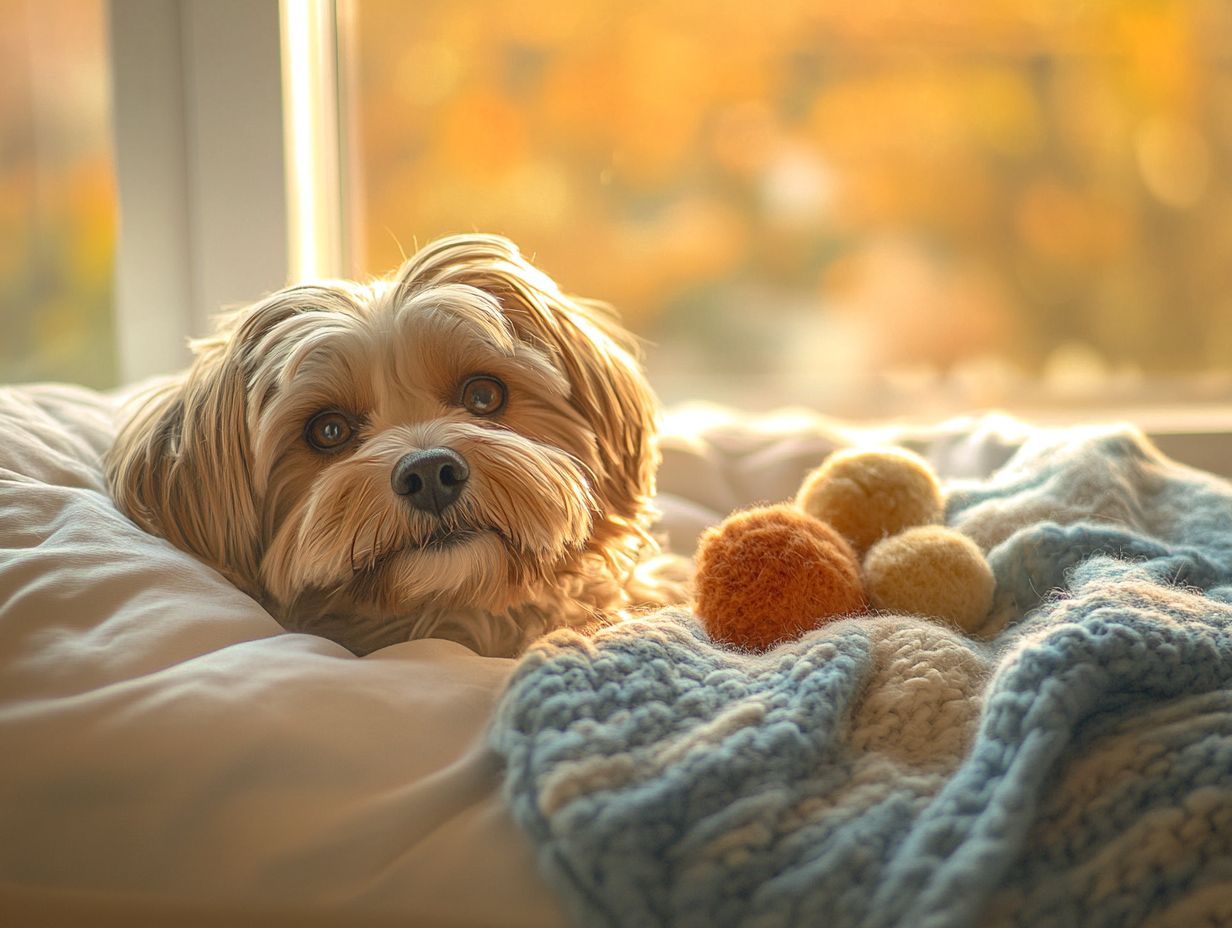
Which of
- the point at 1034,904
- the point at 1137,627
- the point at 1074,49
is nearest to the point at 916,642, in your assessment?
the point at 1137,627

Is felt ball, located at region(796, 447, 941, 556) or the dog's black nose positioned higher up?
the dog's black nose

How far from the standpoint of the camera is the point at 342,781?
89 cm

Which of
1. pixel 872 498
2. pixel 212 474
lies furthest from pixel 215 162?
pixel 872 498

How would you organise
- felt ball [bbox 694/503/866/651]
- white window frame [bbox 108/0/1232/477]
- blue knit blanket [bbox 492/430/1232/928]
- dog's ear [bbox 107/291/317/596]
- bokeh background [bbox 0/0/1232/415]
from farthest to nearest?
bokeh background [bbox 0/0/1232/415] → white window frame [bbox 108/0/1232/477] → dog's ear [bbox 107/291/317/596] → felt ball [bbox 694/503/866/651] → blue knit blanket [bbox 492/430/1232/928]

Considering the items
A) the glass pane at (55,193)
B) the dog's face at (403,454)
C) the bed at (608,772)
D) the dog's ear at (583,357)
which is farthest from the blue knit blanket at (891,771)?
the glass pane at (55,193)

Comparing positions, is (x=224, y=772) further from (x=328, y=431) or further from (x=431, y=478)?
(x=328, y=431)

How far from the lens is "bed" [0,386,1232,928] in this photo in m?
0.80

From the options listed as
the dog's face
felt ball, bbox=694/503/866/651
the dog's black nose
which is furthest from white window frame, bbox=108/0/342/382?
felt ball, bbox=694/503/866/651

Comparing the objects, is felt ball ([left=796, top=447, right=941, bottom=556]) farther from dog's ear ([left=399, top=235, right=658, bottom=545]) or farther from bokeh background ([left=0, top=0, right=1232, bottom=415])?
bokeh background ([left=0, top=0, right=1232, bottom=415])

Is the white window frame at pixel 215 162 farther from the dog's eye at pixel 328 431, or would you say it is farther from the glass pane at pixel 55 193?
the dog's eye at pixel 328 431

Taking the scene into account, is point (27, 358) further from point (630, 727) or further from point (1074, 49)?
point (1074, 49)

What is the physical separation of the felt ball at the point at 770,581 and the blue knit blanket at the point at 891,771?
0.07 meters

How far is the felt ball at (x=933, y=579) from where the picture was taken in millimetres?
1207

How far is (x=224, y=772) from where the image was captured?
89 cm
